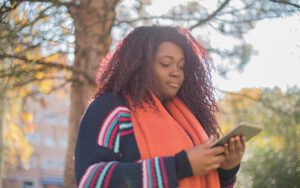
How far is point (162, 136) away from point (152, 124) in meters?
0.08

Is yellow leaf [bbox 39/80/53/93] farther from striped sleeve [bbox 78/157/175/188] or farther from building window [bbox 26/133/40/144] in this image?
building window [bbox 26/133/40/144]

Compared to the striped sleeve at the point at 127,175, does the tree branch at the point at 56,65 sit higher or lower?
higher

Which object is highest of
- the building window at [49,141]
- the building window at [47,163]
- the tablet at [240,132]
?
the tablet at [240,132]

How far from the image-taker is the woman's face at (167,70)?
6.15 ft

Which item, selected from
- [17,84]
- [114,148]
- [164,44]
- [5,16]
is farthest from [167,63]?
[17,84]

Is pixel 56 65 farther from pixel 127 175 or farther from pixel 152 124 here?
pixel 127 175

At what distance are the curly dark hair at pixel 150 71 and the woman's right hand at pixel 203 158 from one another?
1.25ft

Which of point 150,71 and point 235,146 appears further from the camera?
point 150,71

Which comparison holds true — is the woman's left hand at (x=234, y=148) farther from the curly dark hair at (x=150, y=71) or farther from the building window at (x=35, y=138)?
the building window at (x=35, y=138)

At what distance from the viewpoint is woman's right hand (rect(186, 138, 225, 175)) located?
5.08 ft

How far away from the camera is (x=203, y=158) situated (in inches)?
61.4

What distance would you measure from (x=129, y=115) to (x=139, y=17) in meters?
2.76

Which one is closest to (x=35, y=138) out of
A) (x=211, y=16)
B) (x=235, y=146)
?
(x=211, y=16)

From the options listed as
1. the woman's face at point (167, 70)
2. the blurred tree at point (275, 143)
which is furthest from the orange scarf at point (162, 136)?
the blurred tree at point (275, 143)
